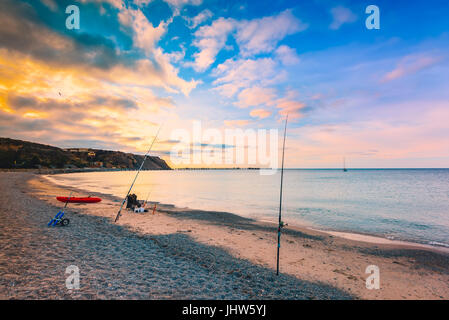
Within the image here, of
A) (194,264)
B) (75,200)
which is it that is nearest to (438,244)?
(194,264)

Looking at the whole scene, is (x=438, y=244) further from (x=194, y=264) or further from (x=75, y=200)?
(x=75, y=200)

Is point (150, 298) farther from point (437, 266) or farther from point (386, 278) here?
point (437, 266)

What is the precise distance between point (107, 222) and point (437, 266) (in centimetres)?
2024

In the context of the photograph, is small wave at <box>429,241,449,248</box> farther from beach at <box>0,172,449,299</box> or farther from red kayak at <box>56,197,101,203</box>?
red kayak at <box>56,197,101,203</box>

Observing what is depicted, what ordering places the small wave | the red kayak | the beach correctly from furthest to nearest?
the red kayak < the small wave < the beach

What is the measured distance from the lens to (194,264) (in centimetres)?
829

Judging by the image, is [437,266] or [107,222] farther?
[107,222]

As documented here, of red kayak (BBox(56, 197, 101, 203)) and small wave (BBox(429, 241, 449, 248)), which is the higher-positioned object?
red kayak (BBox(56, 197, 101, 203))

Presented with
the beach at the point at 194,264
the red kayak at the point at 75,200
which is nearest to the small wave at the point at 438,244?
the beach at the point at 194,264

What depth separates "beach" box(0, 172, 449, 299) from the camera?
6008 mm

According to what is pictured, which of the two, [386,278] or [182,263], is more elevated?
[182,263]

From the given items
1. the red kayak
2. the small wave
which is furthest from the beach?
the red kayak
